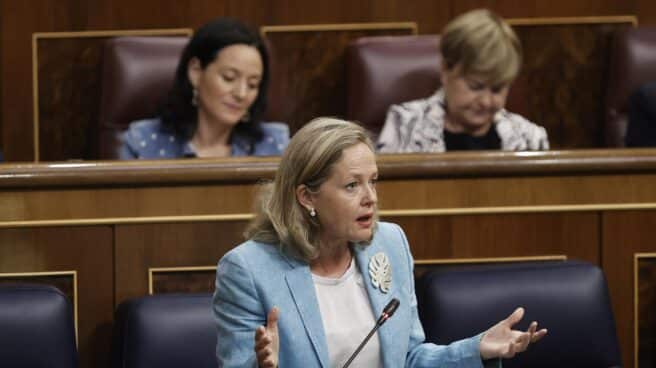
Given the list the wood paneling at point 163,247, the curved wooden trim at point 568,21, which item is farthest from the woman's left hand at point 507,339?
the curved wooden trim at point 568,21

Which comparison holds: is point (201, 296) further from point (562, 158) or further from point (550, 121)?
point (550, 121)

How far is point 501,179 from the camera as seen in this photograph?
64.2 inches

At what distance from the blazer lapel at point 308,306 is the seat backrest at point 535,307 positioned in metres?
0.22

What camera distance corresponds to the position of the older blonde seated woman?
206 cm

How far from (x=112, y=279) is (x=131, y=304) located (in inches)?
4.9

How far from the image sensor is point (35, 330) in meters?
1.37

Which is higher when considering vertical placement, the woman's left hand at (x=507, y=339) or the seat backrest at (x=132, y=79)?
the seat backrest at (x=132, y=79)

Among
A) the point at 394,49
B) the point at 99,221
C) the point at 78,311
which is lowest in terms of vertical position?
the point at 78,311

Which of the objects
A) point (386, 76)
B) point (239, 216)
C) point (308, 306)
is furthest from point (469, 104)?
point (308, 306)

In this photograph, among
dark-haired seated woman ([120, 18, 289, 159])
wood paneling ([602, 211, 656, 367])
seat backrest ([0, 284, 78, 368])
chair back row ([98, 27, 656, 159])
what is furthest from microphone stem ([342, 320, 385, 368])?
chair back row ([98, 27, 656, 159])

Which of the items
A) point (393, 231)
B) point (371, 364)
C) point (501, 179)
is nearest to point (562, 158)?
point (501, 179)

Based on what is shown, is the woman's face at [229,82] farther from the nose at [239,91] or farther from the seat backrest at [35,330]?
the seat backrest at [35,330]

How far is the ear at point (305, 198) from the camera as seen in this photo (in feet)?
4.25

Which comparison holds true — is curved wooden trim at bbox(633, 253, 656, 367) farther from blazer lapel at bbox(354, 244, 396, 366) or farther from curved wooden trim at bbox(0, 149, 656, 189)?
blazer lapel at bbox(354, 244, 396, 366)
